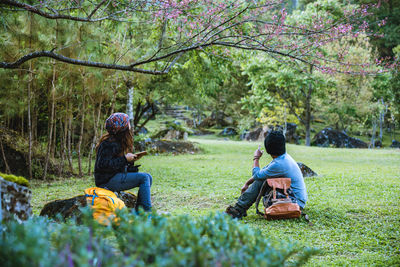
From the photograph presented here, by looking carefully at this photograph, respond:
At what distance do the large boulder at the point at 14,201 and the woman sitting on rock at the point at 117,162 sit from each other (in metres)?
1.65

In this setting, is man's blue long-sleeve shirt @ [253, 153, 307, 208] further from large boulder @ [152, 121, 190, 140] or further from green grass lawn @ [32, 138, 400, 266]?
large boulder @ [152, 121, 190, 140]

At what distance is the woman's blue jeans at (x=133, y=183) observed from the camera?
4.46m

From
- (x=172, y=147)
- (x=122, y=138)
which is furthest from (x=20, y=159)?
(x=172, y=147)

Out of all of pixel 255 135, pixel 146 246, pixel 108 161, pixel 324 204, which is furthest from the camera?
pixel 255 135

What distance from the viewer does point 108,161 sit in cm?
434

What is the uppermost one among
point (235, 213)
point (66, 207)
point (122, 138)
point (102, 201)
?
point (122, 138)

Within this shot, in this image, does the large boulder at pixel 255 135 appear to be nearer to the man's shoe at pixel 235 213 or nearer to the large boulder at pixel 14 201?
the man's shoe at pixel 235 213

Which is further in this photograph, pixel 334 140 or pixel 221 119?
pixel 221 119

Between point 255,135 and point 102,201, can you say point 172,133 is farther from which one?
point 102,201

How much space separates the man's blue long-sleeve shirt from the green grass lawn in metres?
0.44

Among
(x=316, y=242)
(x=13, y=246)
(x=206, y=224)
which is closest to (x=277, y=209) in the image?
(x=316, y=242)

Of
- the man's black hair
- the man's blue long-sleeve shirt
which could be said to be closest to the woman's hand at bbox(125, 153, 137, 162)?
the man's blue long-sleeve shirt

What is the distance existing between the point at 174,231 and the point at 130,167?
274 cm

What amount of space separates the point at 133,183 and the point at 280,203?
2157 mm
